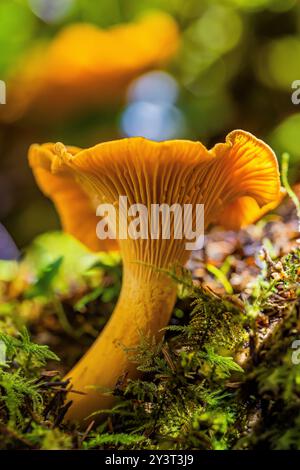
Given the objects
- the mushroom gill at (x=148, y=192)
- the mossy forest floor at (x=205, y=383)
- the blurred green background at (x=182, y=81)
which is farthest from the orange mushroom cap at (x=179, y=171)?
the blurred green background at (x=182, y=81)

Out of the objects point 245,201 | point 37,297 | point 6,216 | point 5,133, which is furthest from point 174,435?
point 5,133

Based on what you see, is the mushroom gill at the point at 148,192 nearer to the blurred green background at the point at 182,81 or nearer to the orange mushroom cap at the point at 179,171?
the orange mushroom cap at the point at 179,171

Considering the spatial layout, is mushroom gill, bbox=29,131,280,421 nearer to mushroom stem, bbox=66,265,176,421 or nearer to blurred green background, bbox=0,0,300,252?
mushroom stem, bbox=66,265,176,421

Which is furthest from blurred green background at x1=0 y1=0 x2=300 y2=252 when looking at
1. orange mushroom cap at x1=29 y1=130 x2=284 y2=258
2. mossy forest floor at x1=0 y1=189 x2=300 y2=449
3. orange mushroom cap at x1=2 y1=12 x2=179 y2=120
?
mossy forest floor at x1=0 y1=189 x2=300 y2=449

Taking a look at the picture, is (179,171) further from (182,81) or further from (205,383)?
(182,81)

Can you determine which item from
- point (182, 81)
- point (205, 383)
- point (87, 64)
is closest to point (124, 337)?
point (205, 383)

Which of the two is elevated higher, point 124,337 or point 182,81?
point 182,81

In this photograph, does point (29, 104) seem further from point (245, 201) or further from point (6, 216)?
point (245, 201)
